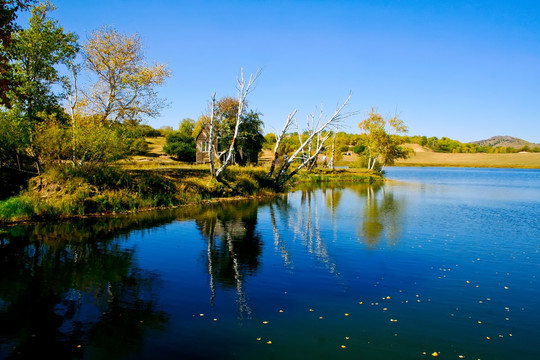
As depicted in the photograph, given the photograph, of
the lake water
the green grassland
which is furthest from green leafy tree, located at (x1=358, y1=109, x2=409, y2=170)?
the green grassland

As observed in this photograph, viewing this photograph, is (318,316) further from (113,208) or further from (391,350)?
(113,208)

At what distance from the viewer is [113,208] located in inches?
808

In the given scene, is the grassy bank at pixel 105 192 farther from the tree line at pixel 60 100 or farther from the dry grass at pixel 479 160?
the dry grass at pixel 479 160

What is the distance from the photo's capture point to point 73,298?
8875mm

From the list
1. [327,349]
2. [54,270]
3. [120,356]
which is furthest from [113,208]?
[327,349]

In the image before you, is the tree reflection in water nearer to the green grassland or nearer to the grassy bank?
the grassy bank

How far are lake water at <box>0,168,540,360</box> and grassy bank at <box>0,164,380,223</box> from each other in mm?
1637

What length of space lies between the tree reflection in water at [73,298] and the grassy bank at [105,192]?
3.09m

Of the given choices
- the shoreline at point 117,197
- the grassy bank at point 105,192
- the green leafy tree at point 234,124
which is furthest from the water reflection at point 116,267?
the green leafy tree at point 234,124

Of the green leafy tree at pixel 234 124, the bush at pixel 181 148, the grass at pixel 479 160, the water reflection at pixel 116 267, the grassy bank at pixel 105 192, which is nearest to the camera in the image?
the water reflection at pixel 116 267

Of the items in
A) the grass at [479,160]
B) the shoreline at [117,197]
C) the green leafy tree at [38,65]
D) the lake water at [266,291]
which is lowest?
the lake water at [266,291]

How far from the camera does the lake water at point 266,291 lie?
6.91 meters

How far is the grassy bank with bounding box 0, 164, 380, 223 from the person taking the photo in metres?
18.0

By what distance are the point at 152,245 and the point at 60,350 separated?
7642 millimetres
